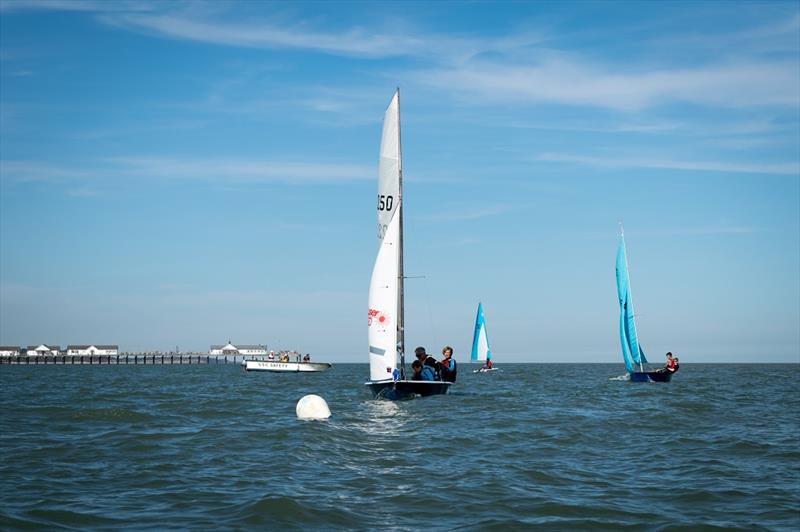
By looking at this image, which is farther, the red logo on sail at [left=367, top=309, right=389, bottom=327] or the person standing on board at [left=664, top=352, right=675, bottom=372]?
the person standing on board at [left=664, top=352, right=675, bottom=372]

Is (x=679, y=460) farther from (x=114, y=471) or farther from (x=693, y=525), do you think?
(x=114, y=471)

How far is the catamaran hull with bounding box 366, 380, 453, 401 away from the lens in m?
30.6

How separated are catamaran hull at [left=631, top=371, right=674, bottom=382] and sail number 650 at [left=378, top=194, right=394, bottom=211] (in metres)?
28.3

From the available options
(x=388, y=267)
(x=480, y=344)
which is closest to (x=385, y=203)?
(x=388, y=267)

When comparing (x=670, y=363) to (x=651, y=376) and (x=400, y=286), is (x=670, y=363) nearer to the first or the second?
(x=651, y=376)

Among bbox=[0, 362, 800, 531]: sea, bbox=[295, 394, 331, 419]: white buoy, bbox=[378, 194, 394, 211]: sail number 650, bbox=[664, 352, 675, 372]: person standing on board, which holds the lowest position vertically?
bbox=[0, 362, 800, 531]: sea

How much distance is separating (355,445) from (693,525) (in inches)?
377

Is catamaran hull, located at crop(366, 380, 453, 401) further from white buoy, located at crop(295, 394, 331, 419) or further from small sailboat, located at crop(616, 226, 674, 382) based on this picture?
small sailboat, located at crop(616, 226, 674, 382)

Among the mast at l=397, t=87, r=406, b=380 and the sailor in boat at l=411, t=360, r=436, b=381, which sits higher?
the mast at l=397, t=87, r=406, b=380

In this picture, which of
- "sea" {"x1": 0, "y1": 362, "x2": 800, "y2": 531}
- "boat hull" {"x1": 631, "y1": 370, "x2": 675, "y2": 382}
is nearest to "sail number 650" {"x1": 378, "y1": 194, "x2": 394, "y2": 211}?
"sea" {"x1": 0, "y1": 362, "x2": 800, "y2": 531}

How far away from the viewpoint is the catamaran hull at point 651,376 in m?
54.8

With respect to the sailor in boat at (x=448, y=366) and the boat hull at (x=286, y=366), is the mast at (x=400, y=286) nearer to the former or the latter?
the sailor in boat at (x=448, y=366)

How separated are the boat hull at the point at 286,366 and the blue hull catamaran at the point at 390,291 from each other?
2918 inches

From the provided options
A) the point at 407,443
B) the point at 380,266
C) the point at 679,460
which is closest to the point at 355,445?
the point at 407,443
